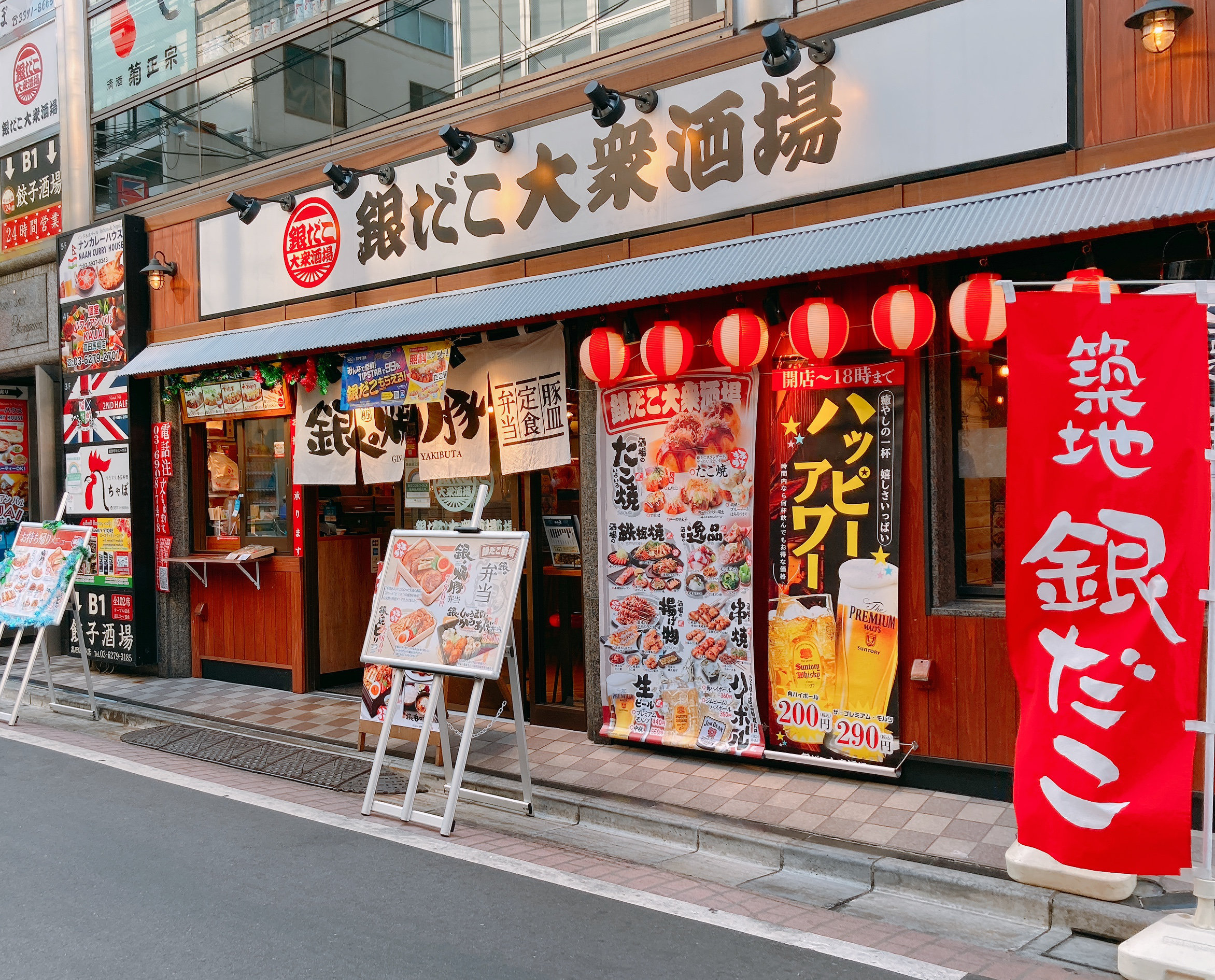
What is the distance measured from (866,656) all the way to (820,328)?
2.28m

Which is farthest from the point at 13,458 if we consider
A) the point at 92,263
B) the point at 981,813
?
the point at 981,813

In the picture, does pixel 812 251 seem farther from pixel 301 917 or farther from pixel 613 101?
pixel 301 917

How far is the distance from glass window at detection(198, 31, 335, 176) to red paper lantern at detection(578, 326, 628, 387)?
484 centimetres

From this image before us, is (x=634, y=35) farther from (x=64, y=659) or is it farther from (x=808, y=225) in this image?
(x=64, y=659)

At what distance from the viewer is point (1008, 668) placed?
21.2 feet

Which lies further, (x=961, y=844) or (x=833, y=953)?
(x=961, y=844)

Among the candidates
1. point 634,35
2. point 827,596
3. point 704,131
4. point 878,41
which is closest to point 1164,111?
point 878,41

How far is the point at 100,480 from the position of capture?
12.1 meters

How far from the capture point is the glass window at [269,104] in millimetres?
10719

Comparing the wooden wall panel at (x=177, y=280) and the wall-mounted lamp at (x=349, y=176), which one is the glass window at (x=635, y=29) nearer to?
the wall-mounted lamp at (x=349, y=176)

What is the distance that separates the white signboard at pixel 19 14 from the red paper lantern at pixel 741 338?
11739 mm

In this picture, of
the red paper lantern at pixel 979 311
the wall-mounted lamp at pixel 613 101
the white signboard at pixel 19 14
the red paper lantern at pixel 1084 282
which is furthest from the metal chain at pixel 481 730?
the white signboard at pixel 19 14

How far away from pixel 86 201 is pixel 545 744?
9.79 metres

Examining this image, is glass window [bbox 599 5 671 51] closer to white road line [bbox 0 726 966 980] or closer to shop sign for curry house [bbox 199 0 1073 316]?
shop sign for curry house [bbox 199 0 1073 316]
